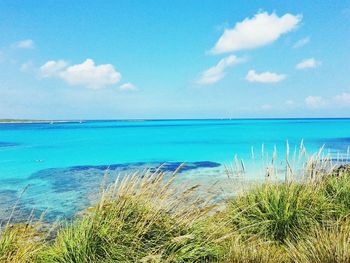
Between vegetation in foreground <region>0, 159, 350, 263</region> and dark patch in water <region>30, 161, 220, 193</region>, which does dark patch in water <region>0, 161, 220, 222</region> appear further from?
vegetation in foreground <region>0, 159, 350, 263</region>

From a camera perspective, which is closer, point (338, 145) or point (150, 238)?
point (150, 238)

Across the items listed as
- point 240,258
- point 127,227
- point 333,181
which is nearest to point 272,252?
point 240,258

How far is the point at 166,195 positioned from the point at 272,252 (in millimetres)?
1591

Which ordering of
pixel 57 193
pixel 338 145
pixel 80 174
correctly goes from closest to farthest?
1. pixel 57 193
2. pixel 80 174
3. pixel 338 145

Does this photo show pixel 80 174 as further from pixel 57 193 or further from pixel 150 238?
pixel 150 238

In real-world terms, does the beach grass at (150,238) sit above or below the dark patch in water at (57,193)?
above

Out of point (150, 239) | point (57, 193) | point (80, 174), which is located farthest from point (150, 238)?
point (80, 174)

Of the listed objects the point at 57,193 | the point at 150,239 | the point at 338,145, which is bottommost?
the point at 338,145

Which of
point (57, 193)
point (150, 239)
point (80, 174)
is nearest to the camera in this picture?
point (150, 239)

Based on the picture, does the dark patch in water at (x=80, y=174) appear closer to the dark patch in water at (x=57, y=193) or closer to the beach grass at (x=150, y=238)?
the dark patch in water at (x=57, y=193)

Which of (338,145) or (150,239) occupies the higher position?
(150,239)

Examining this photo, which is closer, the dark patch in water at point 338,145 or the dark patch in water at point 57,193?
the dark patch in water at point 57,193

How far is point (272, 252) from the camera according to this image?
448 centimetres

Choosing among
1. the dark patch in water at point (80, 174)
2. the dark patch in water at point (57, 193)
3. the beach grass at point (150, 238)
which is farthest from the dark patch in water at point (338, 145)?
the beach grass at point (150, 238)
